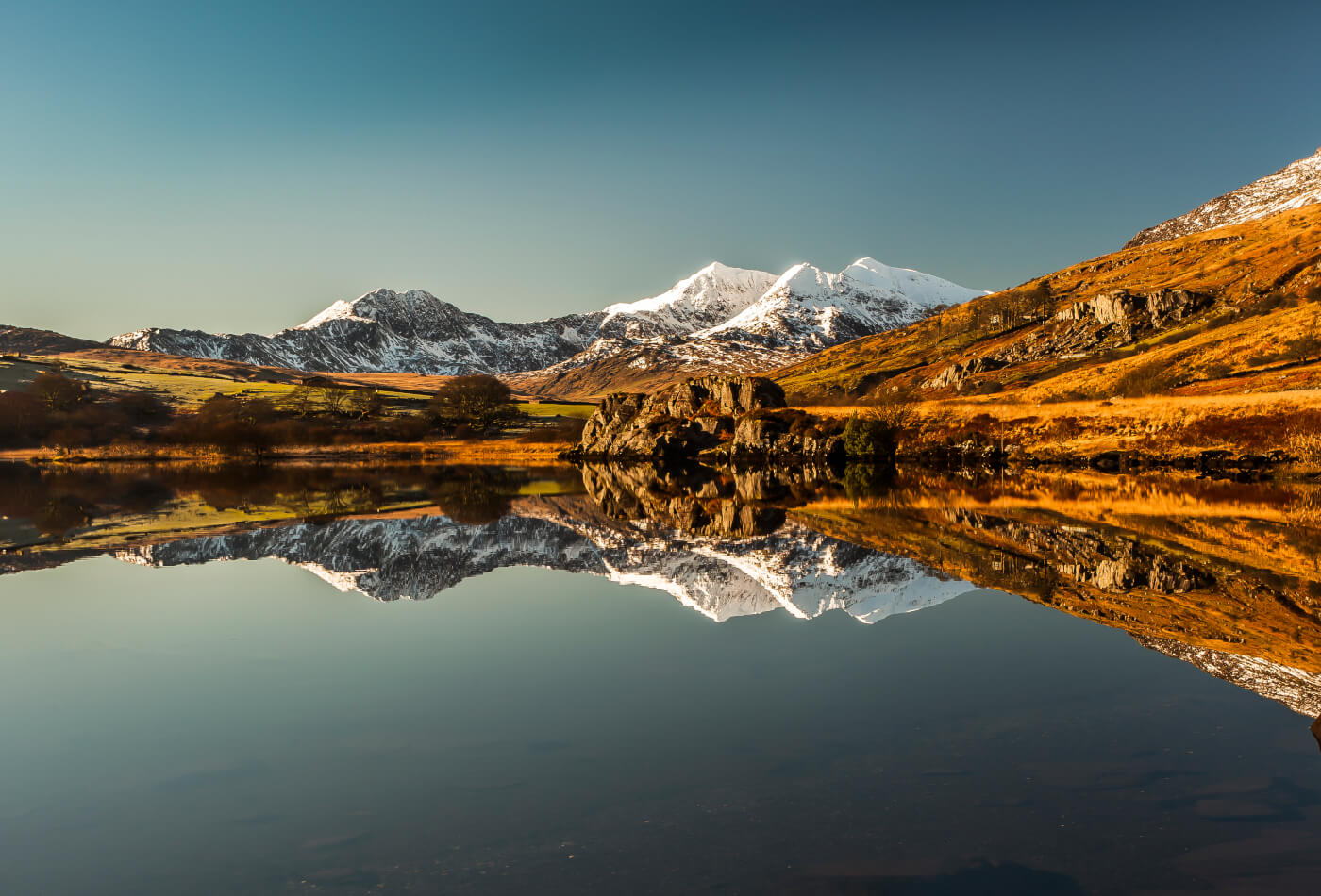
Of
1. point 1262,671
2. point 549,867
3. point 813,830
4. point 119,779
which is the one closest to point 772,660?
point 813,830

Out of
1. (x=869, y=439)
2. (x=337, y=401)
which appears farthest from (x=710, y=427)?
(x=337, y=401)

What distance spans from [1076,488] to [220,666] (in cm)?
4870

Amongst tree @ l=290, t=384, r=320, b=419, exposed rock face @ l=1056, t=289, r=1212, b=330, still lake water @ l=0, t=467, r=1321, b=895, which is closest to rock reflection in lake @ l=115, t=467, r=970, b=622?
still lake water @ l=0, t=467, r=1321, b=895

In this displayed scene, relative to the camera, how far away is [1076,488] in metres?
46.7

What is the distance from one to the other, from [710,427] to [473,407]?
214ft

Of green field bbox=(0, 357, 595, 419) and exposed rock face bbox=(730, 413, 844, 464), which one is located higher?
green field bbox=(0, 357, 595, 419)

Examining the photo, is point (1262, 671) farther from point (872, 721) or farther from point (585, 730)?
point (585, 730)

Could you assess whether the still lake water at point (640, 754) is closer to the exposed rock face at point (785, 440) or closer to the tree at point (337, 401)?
the exposed rock face at point (785, 440)

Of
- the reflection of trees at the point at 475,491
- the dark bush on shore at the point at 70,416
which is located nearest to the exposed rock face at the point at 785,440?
the reflection of trees at the point at 475,491

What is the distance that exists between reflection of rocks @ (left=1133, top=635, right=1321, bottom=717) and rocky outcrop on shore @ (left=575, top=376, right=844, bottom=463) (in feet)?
237

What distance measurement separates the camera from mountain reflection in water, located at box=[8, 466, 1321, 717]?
16.5 m

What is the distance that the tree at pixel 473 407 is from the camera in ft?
485

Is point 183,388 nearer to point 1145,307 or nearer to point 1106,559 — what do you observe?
point 1106,559

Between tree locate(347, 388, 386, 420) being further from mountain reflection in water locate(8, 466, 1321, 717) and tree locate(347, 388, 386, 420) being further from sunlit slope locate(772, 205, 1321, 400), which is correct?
sunlit slope locate(772, 205, 1321, 400)
